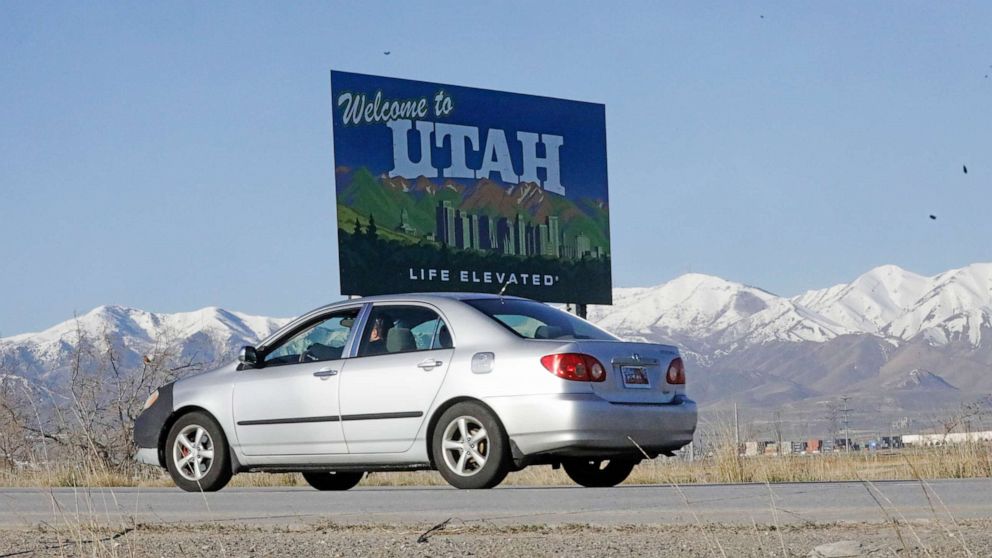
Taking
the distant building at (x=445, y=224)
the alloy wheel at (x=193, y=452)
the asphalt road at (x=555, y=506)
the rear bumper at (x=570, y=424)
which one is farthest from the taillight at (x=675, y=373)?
the distant building at (x=445, y=224)

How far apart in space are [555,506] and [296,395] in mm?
3289

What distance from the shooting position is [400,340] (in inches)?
493

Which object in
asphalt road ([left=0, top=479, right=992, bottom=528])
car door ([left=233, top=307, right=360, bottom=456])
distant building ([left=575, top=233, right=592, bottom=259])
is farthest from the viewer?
distant building ([left=575, top=233, right=592, bottom=259])

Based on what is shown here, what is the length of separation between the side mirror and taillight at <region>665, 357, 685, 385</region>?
321 centimetres

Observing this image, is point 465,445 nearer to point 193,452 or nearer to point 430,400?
point 430,400

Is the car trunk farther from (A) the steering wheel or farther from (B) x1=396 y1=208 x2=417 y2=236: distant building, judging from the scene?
(B) x1=396 y1=208 x2=417 y2=236: distant building

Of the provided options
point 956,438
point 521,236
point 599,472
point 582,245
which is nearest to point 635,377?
point 599,472

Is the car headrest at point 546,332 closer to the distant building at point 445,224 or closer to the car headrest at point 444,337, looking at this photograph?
the car headrest at point 444,337

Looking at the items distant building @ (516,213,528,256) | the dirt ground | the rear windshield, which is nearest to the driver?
the rear windshield

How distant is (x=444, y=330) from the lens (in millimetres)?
12352

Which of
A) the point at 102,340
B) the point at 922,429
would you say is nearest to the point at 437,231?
the point at 102,340

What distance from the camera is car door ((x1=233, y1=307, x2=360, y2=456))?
1255cm

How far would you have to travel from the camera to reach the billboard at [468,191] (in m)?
28.1

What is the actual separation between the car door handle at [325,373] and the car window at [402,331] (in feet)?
0.79
